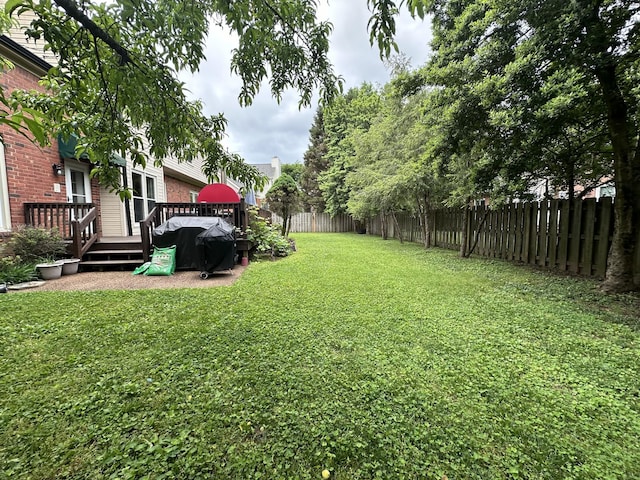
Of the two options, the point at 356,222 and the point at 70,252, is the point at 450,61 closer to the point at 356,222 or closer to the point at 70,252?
the point at 70,252

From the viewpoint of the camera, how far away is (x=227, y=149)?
2938mm

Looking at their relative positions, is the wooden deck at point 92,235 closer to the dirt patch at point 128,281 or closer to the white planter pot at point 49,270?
the dirt patch at point 128,281

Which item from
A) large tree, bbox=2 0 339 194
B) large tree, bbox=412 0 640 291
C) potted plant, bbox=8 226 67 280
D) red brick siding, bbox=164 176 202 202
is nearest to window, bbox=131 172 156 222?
red brick siding, bbox=164 176 202 202

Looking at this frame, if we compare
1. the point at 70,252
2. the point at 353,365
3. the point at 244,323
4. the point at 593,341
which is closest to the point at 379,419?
the point at 353,365

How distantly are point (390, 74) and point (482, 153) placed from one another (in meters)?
5.93

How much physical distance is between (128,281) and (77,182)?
405cm

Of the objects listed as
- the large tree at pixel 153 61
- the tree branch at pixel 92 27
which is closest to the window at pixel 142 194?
the large tree at pixel 153 61

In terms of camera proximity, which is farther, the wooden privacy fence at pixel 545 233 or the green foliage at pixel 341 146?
the green foliage at pixel 341 146

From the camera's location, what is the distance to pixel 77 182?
7.16 metres

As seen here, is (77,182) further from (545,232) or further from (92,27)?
(545,232)

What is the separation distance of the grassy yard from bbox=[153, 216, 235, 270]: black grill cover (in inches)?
85.6

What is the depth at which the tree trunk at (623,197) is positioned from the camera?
3996mm

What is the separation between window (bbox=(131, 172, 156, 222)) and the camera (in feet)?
29.7

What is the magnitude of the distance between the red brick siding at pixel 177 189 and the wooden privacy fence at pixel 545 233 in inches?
451
